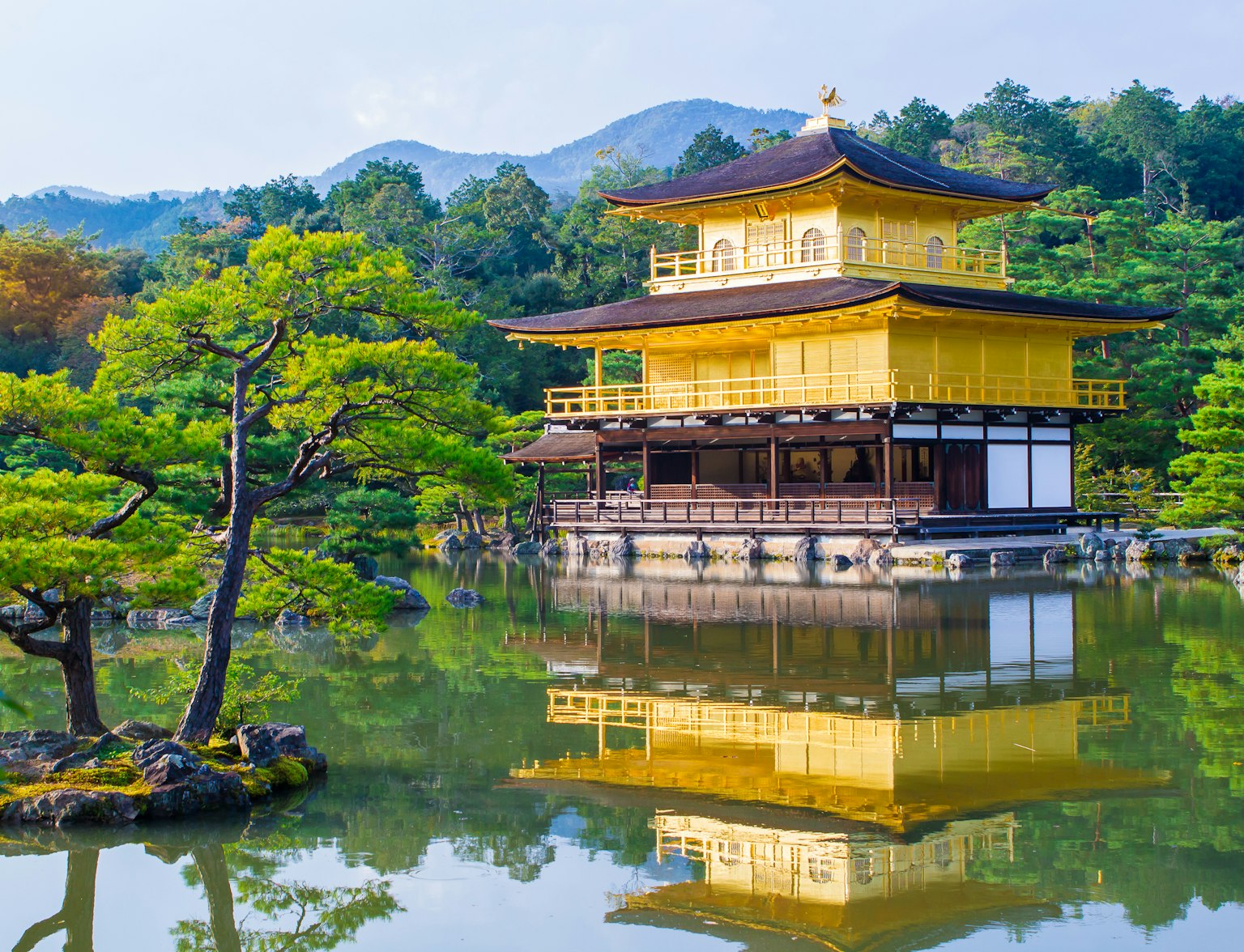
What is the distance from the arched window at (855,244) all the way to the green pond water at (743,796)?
17.0 m

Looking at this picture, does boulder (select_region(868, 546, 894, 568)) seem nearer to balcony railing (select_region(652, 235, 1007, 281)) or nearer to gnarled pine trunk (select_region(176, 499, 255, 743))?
balcony railing (select_region(652, 235, 1007, 281))

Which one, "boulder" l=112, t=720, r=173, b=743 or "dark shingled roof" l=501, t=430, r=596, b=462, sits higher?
"dark shingled roof" l=501, t=430, r=596, b=462

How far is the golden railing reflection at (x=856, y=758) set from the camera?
32.4 feet

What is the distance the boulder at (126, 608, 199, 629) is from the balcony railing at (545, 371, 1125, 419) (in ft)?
44.6

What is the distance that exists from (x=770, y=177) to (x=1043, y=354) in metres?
8.07

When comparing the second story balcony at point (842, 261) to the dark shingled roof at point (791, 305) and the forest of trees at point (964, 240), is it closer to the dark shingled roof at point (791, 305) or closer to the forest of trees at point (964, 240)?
the dark shingled roof at point (791, 305)

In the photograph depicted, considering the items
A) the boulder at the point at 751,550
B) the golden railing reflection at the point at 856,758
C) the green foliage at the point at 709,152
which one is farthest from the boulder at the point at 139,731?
the green foliage at the point at 709,152

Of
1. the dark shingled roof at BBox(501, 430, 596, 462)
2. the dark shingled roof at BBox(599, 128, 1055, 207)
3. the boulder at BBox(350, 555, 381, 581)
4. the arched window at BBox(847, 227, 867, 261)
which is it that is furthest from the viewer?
the dark shingled roof at BBox(501, 430, 596, 462)

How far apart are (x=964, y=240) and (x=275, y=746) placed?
135 feet

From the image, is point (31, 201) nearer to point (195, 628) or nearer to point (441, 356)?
point (195, 628)

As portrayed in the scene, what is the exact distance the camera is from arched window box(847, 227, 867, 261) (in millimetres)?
33750

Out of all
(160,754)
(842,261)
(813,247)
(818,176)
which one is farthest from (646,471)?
(160,754)

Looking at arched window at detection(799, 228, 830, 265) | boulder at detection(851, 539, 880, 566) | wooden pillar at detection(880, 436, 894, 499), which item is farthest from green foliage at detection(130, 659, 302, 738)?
arched window at detection(799, 228, 830, 265)

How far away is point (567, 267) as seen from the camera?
63531 millimetres
